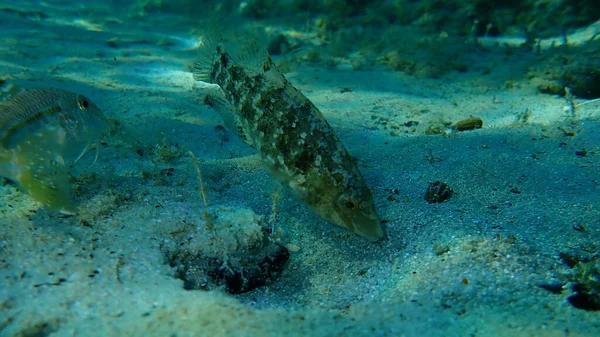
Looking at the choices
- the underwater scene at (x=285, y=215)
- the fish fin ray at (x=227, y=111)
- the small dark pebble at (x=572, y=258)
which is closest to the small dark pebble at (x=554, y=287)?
the underwater scene at (x=285, y=215)

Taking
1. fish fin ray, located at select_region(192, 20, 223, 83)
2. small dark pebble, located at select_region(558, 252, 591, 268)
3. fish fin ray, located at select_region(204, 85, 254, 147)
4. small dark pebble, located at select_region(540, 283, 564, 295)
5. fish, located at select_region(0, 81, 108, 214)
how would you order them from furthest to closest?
fish fin ray, located at select_region(192, 20, 223, 83) < fish fin ray, located at select_region(204, 85, 254, 147) < fish, located at select_region(0, 81, 108, 214) < small dark pebble, located at select_region(558, 252, 591, 268) < small dark pebble, located at select_region(540, 283, 564, 295)

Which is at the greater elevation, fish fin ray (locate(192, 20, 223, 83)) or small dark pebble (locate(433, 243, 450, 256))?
fish fin ray (locate(192, 20, 223, 83))

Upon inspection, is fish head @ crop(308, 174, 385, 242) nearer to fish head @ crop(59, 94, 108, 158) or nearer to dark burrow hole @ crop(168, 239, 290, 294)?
dark burrow hole @ crop(168, 239, 290, 294)

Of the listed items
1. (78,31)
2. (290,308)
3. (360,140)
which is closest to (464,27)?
(360,140)

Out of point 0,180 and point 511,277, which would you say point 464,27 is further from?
point 0,180

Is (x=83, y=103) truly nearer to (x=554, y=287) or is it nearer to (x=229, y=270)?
(x=229, y=270)

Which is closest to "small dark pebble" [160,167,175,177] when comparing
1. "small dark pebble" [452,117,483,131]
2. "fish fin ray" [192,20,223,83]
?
"fish fin ray" [192,20,223,83]

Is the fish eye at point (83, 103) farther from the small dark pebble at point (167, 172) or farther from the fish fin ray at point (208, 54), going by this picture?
the fish fin ray at point (208, 54)
